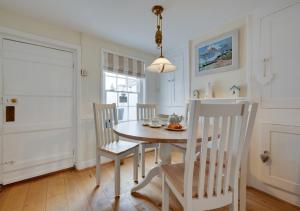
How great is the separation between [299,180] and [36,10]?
3.66 metres

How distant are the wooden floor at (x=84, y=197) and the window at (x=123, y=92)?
1.39m

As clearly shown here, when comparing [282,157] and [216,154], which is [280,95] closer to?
[282,157]

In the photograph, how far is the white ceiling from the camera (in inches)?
75.1

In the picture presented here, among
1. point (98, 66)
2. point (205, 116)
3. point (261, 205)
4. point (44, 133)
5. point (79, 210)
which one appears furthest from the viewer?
point (98, 66)

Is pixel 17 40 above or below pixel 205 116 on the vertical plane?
above

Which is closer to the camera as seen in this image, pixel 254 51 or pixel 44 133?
pixel 254 51

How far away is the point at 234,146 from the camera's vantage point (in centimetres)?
105

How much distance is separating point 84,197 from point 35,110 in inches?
55.6

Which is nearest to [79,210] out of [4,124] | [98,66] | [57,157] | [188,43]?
[57,157]

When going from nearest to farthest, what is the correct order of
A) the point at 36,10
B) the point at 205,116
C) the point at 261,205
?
the point at 205,116 < the point at 261,205 < the point at 36,10

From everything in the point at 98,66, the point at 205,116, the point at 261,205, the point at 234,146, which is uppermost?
the point at 98,66

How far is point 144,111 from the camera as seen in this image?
2.78m

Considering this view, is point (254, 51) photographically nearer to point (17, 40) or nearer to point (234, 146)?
point (234, 146)

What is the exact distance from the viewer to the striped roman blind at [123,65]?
9.86 feet
